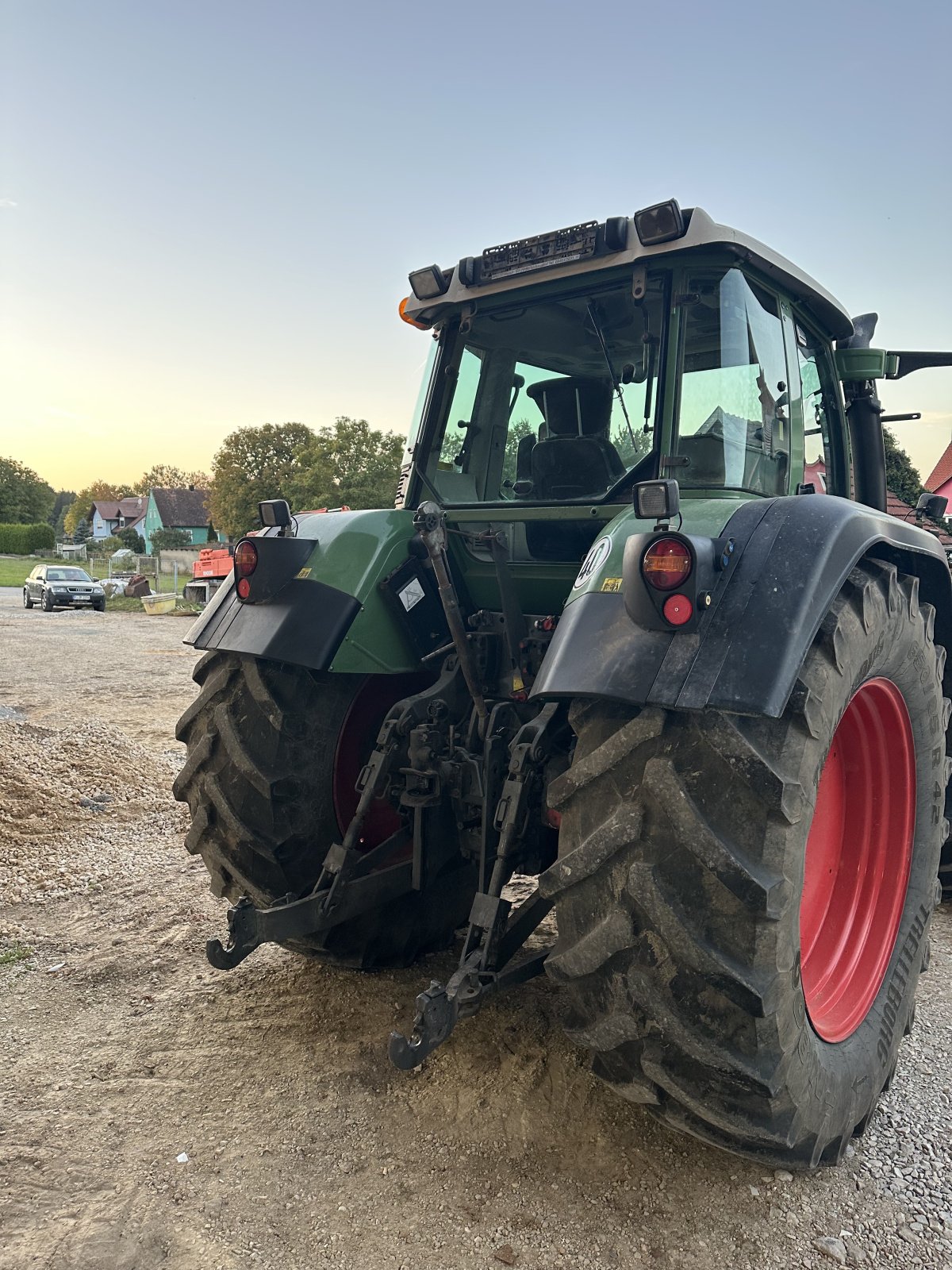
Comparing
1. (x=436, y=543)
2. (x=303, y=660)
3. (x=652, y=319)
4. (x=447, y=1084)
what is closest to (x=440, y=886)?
(x=447, y=1084)

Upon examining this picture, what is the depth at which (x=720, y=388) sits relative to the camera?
8.96 ft

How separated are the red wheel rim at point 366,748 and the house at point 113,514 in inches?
3783

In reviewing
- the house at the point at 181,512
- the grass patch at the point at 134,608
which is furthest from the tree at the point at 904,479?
the house at the point at 181,512

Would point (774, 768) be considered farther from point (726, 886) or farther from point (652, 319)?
point (652, 319)

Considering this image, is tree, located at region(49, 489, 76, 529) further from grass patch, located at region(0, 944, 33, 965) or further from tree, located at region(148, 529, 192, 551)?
grass patch, located at region(0, 944, 33, 965)

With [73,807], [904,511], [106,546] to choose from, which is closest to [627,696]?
[904,511]

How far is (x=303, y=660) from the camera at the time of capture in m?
2.76

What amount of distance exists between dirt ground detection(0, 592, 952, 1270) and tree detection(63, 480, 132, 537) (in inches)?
3958

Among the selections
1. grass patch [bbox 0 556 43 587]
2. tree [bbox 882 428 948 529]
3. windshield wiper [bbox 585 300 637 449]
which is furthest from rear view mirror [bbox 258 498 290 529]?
grass patch [bbox 0 556 43 587]

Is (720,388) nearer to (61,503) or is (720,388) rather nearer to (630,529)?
(630,529)

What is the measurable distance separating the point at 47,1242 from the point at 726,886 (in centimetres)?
167

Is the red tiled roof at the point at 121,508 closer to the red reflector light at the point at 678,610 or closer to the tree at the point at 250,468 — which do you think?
the tree at the point at 250,468

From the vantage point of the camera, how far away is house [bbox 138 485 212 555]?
242ft

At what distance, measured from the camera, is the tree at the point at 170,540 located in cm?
6209
